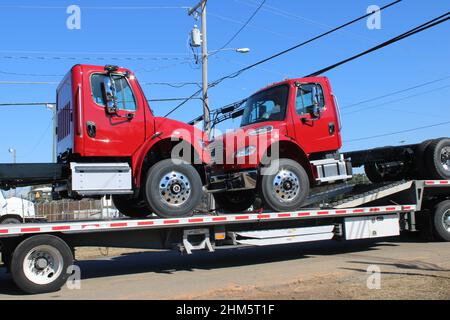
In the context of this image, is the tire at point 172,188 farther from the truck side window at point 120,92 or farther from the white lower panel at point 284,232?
the white lower panel at point 284,232

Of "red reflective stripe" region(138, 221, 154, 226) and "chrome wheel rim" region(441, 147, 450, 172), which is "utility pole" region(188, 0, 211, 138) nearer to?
"chrome wheel rim" region(441, 147, 450, 172)

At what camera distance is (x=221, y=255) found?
12383 millimetres

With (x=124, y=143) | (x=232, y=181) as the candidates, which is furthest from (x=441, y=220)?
(x=124, y=143)

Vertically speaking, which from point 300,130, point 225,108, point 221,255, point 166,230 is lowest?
point 221,255

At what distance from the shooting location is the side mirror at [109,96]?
8.48 m

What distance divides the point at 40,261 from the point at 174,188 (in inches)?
94.4

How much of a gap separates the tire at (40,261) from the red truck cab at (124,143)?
0.91 meters

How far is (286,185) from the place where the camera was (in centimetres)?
984

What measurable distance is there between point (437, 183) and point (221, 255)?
521cm

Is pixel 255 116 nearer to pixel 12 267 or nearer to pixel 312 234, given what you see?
pixel 312 234

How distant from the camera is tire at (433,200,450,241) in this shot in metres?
12.2

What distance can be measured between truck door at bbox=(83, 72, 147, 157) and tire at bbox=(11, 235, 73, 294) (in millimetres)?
1513

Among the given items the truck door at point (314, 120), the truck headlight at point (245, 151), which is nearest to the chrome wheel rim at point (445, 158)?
the truck door at point (314, 120)
